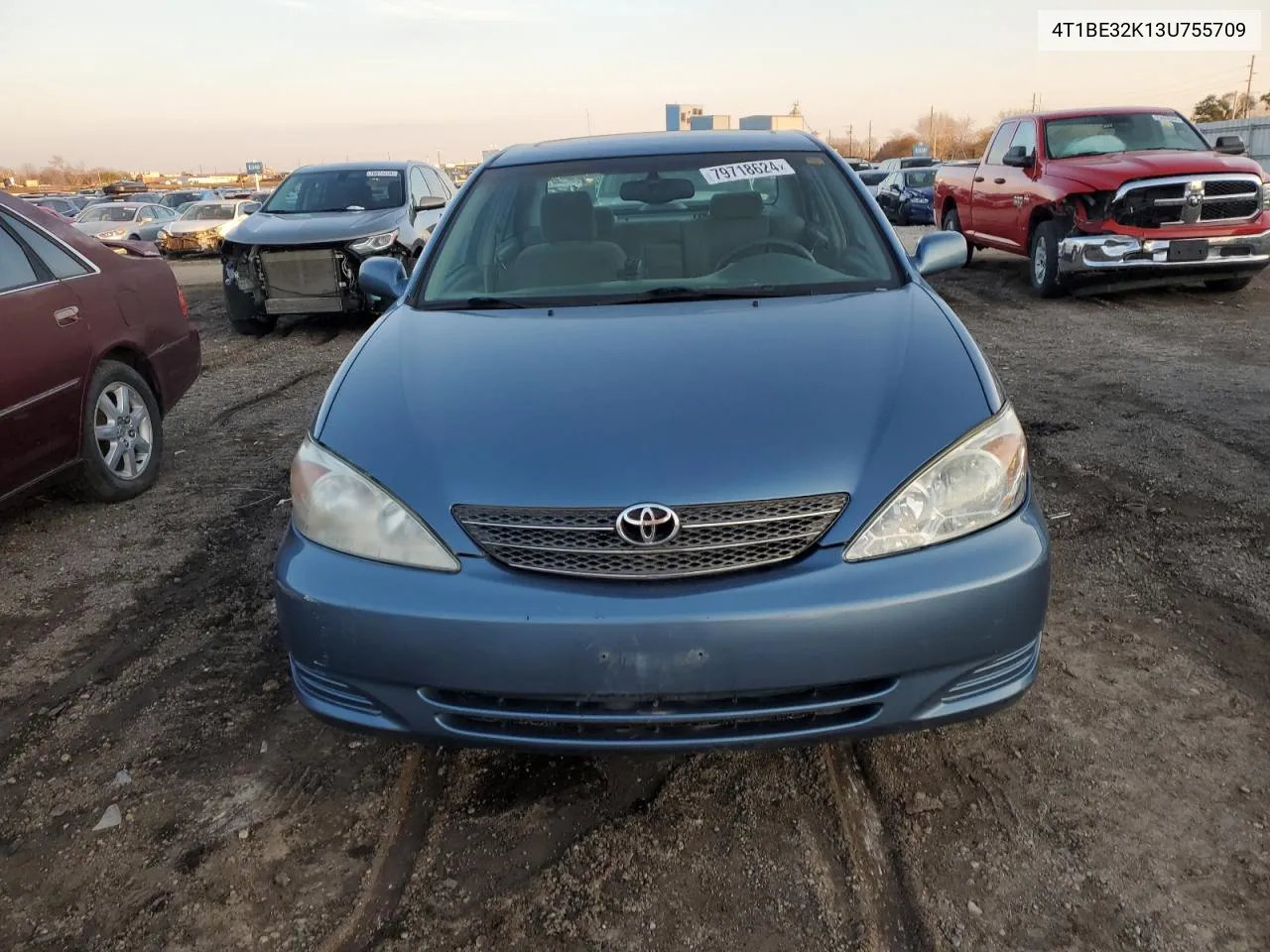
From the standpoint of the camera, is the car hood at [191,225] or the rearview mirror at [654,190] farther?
the car hood at [191,225]

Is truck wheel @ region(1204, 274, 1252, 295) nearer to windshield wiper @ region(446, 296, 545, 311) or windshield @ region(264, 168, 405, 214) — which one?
windshield @ region(264, 168, 405, 214)

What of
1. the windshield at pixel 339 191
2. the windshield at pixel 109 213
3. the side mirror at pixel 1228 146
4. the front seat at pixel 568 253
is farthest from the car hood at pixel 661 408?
the windshield at pixel 109 213

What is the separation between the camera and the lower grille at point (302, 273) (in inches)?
366

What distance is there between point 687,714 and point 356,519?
0.84 m

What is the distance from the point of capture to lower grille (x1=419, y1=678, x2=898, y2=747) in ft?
6.85

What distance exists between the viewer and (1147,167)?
9.23m

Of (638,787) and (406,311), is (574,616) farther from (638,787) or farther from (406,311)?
(406,311)

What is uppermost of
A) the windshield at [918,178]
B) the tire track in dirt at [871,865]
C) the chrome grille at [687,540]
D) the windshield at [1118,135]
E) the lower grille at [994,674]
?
the windshield at [1118,135]

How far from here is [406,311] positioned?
10.6 ft

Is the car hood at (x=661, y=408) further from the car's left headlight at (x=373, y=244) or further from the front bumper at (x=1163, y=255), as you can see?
the front bumper at (x=1163, y=255)

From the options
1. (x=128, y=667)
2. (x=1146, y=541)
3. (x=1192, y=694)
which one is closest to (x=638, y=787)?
(x=1192, y=694)

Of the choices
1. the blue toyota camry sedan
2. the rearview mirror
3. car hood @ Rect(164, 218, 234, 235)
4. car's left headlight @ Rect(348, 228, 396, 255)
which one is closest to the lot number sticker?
the rearview mirror

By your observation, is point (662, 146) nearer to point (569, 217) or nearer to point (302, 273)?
point (569, 217)

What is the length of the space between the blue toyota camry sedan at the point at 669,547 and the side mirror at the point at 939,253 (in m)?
1.03
